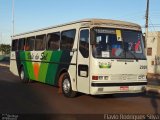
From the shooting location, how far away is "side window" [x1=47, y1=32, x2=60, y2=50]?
1514cm

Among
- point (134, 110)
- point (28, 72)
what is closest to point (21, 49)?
point (28, 72)

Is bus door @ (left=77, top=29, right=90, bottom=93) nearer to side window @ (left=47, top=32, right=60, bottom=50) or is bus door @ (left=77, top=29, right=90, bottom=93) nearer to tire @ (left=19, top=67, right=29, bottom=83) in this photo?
side window @ (left=47, top=32, right=60, bottom=50)

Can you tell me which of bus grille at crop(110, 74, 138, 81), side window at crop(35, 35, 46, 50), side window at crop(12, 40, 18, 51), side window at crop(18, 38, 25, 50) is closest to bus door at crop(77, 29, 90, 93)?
bus grille at crop(110, 74, 138, 81)

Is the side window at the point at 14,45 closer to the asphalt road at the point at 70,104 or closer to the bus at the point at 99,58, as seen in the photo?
the asphalt road at the point at 70,104

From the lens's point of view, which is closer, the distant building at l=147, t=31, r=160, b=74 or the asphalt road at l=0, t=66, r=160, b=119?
the asphalt road at l=0, t=66, r=160, b=119

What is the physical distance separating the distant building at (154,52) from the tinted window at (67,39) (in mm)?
30771

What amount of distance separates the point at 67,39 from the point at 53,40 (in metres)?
1.58

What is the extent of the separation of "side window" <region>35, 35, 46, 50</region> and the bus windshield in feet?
16.0

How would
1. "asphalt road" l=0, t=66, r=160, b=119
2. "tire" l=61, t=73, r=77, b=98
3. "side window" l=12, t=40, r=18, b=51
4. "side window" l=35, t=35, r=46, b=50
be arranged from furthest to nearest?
"side window" l=12, t=40, r=18, b=51 → "side window" l=35, t=35, r=46, b=50 → "tire" l=61, t=73, r=77, b=98 → "asphalt road" l=0, t=66, r=160, b=119

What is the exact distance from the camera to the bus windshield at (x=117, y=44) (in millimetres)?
12234

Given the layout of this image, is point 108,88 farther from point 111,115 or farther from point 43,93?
point 43,93

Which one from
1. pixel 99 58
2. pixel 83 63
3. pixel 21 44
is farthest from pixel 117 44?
pixel 21 44

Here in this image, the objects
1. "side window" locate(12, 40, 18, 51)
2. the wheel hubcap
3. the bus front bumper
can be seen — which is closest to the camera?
the bus front bumper

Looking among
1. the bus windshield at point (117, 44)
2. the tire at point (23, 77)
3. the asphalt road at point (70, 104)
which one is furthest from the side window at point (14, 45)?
the bus windshield at point (117, 44)
